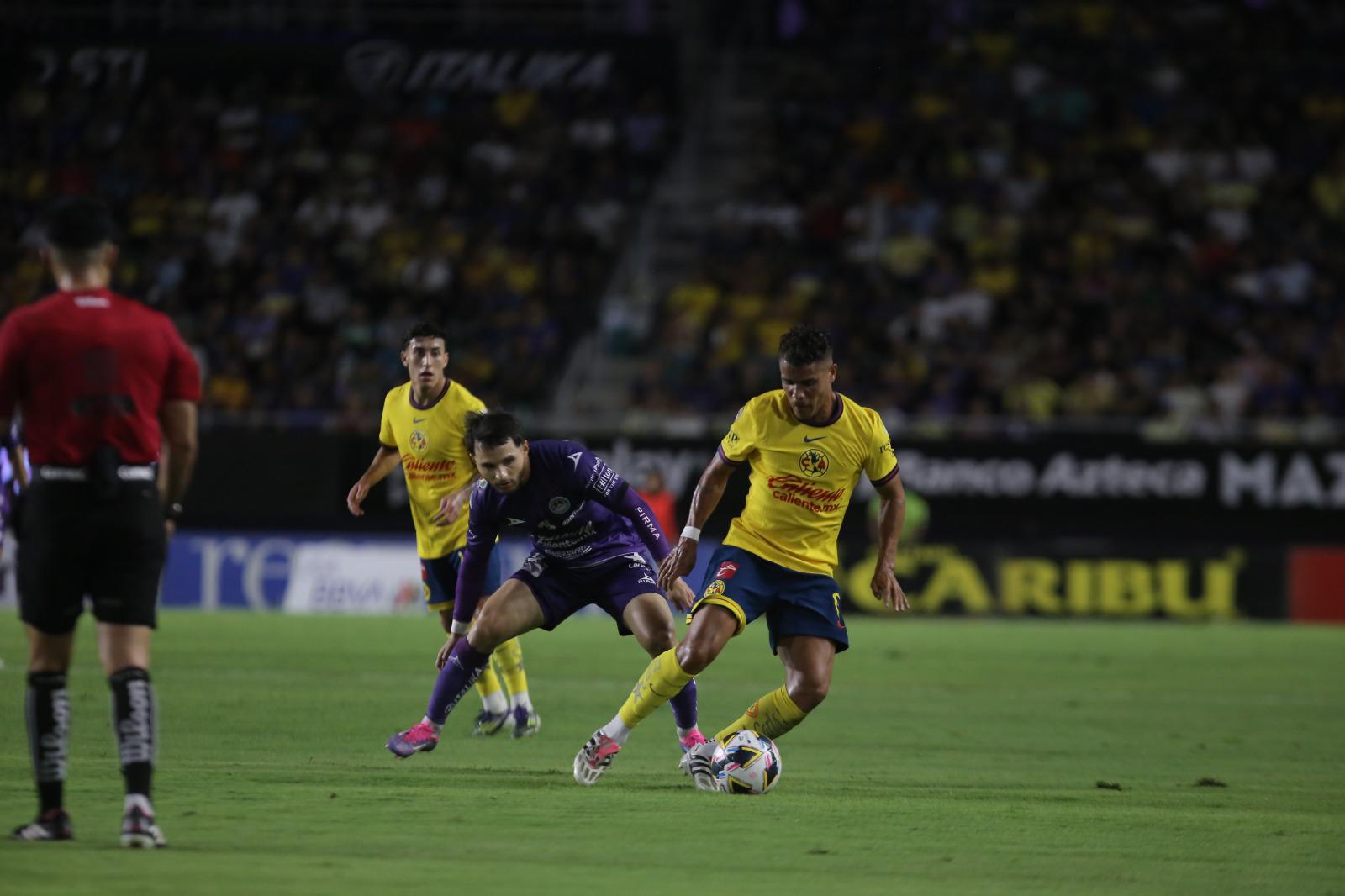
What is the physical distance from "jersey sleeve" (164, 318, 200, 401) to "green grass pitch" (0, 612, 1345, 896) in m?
1.62

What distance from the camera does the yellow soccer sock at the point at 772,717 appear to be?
9492 millimetres

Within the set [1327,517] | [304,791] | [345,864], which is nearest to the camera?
[345,864]

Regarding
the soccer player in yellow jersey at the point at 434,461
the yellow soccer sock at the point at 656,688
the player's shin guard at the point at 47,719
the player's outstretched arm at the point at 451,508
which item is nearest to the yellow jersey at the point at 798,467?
the yellow soccer sock at the point at 656,688

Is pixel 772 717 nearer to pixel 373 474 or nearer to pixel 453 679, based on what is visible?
pixel 453 679

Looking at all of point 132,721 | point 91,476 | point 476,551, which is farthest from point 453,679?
point 91,476

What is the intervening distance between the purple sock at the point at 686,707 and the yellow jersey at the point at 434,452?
2.86 meters

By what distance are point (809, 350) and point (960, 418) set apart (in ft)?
53.8

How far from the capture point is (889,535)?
9.66m

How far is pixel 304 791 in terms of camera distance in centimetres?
874

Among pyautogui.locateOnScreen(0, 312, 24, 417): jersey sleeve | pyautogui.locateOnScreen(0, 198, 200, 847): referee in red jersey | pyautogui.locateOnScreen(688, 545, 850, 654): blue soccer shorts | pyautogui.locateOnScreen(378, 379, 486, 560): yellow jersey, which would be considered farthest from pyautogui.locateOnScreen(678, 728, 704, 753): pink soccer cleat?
pyautogui.locateOnScreen(0, 312, 24, 417): jersey sleeve

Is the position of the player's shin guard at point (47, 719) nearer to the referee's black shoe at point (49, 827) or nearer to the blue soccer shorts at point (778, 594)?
the referee's black shoe at point (49, 827)

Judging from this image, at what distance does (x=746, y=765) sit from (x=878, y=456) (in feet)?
5.55

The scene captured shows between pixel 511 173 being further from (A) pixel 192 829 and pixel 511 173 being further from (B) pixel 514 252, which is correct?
(A) pixel 192 829

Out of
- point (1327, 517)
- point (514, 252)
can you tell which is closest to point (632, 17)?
point (514, 252)
